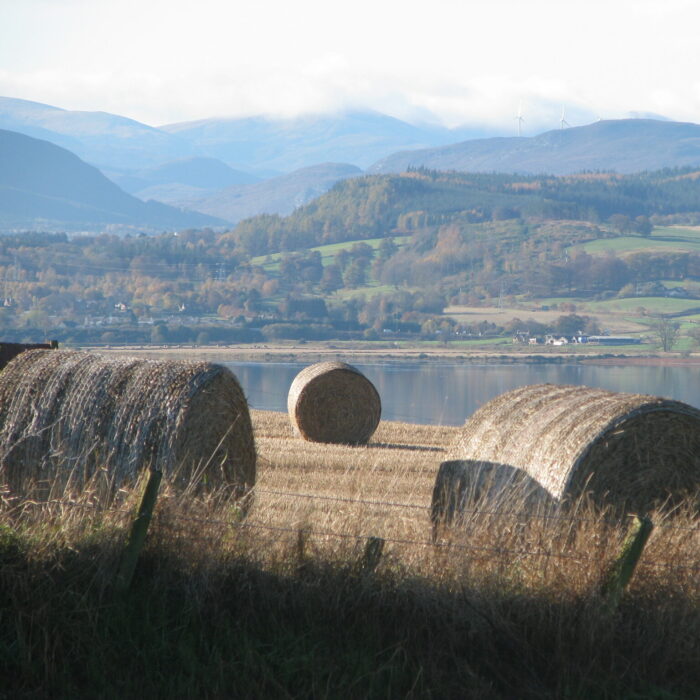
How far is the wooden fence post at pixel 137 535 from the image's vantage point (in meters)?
5.98

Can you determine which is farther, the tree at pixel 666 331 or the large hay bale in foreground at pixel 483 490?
the tree at pixel 666 331

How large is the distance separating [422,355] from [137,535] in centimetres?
7829

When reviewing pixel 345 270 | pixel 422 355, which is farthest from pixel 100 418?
pixel 345 270

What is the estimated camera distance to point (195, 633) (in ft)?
19.2

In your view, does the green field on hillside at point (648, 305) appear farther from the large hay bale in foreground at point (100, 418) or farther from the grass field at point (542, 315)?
the large hay bale in foreground at point (100, 418)

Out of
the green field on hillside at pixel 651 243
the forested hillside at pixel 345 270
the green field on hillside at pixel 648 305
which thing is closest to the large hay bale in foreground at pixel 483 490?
the forested hillside at pixel 345 270

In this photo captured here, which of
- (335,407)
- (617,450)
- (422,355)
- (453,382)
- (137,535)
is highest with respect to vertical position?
(617,450)

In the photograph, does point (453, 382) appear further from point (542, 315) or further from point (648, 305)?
point (648, 305)

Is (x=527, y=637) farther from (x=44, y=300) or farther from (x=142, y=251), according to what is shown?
(x=142, y=251)

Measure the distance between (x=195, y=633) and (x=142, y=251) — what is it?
14185 cm

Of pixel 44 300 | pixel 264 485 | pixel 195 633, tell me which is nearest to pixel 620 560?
pixel 195 633

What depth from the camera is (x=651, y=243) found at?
156 meters

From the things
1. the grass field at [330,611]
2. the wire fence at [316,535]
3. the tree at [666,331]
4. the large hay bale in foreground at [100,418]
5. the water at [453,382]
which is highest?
the large hay bale in foreground at [100,418]

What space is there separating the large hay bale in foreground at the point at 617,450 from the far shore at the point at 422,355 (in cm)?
6233
